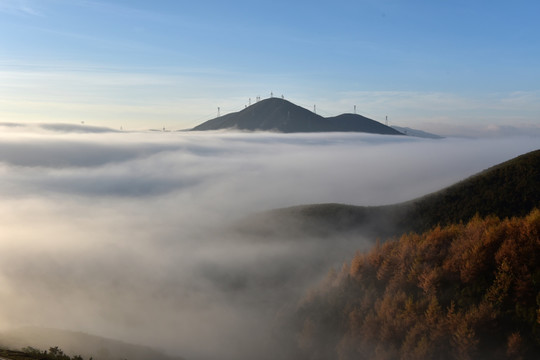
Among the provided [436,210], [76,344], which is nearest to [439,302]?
[436,210]

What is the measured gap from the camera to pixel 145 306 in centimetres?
11675

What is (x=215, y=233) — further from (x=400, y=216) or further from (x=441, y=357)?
(x=441, y=357)

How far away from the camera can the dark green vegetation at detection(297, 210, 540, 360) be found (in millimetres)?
44281

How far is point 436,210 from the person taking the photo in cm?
11812

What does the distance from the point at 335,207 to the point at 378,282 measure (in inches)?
3237

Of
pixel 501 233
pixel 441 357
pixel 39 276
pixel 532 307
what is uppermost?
pixel 501 233

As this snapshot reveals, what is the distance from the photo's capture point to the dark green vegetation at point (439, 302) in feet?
145

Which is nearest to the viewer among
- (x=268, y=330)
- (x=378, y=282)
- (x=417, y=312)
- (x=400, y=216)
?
(x=417, y=312)

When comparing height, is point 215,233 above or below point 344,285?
below

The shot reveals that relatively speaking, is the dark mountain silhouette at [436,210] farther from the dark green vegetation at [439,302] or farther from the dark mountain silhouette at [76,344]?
the dark mountain silhouette at [76,344]

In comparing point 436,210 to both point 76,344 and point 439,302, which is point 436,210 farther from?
point 76,344

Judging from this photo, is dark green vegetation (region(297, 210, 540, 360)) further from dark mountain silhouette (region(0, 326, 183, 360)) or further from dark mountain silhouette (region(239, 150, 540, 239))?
dark mountain silhouette (region(239, 150, 540, 239))

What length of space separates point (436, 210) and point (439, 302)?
7102cm

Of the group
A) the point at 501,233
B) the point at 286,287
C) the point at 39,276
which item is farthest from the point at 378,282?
the point at 39,276
